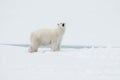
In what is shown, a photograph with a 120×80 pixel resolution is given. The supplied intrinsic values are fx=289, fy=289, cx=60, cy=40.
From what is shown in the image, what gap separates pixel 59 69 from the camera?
8.36 ft

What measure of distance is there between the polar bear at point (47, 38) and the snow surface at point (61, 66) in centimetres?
43

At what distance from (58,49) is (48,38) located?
0.20m

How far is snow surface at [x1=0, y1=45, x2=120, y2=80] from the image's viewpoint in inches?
89.9

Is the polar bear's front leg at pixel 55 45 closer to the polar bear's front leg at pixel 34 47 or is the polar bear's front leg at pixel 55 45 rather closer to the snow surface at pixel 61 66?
the polar bear's front leg at pixel 34 47

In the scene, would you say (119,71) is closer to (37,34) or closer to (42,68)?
(42,68)

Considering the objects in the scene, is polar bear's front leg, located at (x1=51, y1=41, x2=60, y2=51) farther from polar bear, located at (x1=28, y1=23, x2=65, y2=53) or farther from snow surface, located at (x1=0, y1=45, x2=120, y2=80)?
snow surface, located at (x1=0, y1=45, x2=120, y2=80)

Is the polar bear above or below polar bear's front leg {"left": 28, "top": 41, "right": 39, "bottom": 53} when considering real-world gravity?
above

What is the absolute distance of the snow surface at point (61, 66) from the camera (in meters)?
2.28

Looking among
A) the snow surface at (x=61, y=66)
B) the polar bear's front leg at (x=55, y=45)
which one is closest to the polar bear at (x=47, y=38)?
the polar bear's front leg at (x=55, y=45)

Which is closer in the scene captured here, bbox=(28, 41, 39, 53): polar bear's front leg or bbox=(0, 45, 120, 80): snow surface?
bbox=(0, 45, 120, 80): snow surface

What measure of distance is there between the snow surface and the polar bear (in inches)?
17.0

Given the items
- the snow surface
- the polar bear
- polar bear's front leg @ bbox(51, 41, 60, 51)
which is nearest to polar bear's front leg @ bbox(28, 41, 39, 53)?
the polar bear

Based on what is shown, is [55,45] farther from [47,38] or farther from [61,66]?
[61,66]

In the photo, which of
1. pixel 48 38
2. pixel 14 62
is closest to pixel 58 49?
pixel 48 38
